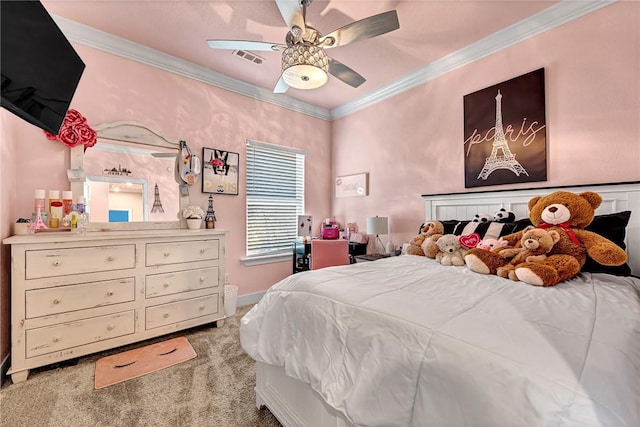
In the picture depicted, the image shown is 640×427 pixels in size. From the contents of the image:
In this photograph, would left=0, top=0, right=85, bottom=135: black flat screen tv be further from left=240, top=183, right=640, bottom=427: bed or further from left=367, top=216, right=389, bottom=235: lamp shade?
left=367, top=216, right=389, bottom=235: lamp shade

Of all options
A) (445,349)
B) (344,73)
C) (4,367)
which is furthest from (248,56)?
(4,367)

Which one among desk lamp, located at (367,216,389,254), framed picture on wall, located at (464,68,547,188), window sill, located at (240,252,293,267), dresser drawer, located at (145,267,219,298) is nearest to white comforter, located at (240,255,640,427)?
framed picture on wall, located at (464,68,547,188)

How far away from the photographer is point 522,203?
7.70ft

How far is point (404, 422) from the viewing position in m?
0.82

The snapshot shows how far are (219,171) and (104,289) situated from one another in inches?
63.7

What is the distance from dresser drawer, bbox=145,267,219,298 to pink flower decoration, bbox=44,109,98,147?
133 cm

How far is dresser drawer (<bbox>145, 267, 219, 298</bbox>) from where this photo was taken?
7.71ft

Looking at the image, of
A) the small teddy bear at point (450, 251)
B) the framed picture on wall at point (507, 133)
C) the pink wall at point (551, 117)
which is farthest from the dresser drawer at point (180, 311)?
the framed picture on wall at point (507, 133)

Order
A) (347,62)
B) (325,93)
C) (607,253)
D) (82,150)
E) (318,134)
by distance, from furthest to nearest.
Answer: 1. (318,134)
2. (325,93)
3. (347,62)
4. (82,150)
5. (607,253)

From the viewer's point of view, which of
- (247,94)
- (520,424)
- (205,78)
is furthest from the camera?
(247,94)

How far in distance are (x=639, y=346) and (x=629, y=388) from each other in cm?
24

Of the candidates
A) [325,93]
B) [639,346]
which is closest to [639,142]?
[639,346]

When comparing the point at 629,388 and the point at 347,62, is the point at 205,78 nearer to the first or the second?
the point at 347,62

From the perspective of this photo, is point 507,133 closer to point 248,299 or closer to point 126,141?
point 248,299
